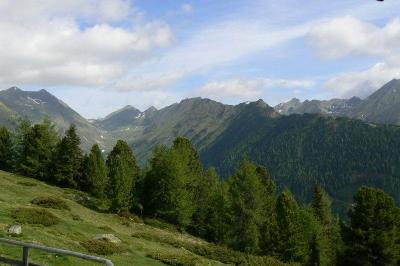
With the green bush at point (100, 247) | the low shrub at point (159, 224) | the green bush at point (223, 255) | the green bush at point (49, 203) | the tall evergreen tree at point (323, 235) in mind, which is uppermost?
the green bush at point (49, 203)

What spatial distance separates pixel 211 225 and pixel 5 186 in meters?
35.5

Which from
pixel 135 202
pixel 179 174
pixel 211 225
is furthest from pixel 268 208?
pixel 135 202

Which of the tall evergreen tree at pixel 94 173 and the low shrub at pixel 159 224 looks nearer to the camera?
the low shrub at pixel 159 224

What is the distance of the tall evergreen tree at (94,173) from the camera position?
8169cm

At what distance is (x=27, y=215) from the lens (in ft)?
131

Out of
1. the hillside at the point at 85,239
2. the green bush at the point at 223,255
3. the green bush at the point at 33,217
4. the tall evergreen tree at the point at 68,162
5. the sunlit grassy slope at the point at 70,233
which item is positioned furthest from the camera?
the tall evergreen tree at the point at 68,162

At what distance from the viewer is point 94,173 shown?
86000 millimetres

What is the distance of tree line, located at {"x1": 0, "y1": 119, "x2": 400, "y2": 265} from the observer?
57.7 m

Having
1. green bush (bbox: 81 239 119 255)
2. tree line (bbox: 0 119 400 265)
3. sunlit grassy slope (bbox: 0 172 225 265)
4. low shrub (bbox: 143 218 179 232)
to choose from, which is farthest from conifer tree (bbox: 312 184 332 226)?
Result: green bush (bbox: 81 239 119 255)

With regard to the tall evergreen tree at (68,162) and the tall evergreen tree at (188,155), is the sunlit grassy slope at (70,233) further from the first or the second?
Answer: the tall evergreen tree at (188,155)

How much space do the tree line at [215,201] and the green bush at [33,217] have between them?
24.9 meters

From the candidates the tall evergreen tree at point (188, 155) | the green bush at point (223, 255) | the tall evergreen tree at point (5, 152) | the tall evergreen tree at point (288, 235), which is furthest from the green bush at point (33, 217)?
the tall evergreen tree at point (5, 152)

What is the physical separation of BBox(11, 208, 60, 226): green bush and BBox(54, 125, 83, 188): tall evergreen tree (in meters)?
46.6

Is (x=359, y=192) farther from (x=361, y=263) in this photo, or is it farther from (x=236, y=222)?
(x=236, y=222)
